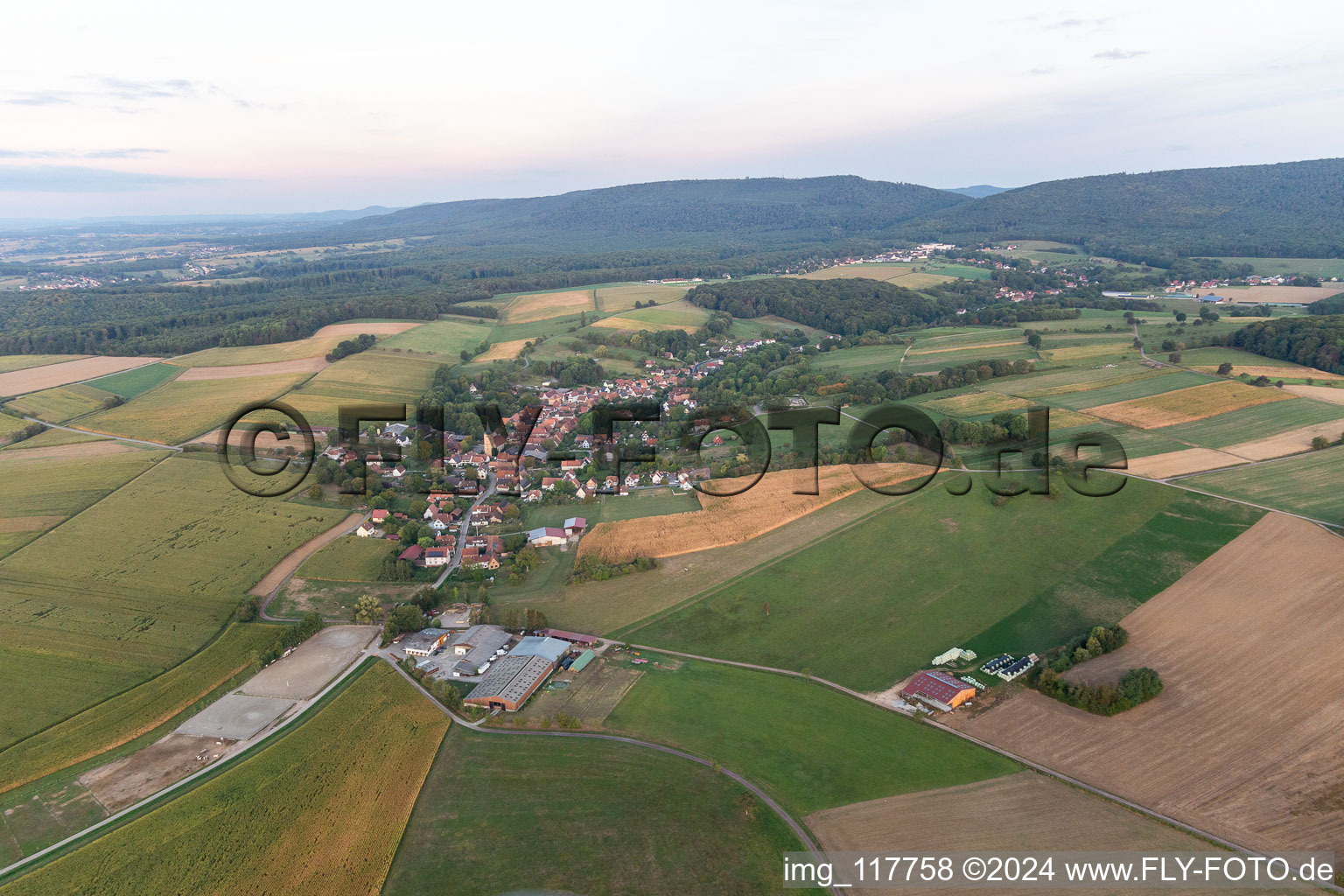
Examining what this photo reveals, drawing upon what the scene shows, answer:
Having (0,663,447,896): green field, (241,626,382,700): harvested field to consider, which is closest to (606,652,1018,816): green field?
(0,663,447,896): green field

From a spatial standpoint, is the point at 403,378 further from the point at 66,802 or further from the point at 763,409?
the point at 66,802

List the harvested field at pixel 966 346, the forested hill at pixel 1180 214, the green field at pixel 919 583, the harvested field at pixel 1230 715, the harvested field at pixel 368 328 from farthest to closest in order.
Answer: the forested hill at pixel 1180 214 < the harvested field at pixel 368 328 < the harvested field at pixel 966 346 < the green field at pixel 919 583 < the harvested field at pixel 1230 715

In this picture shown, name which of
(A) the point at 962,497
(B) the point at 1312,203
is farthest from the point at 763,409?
(B) the point at 1312,203

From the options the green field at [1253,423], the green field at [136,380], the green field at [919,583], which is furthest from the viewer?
the green field at [136,380]

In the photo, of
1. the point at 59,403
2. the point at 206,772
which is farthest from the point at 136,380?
the point at 206,772

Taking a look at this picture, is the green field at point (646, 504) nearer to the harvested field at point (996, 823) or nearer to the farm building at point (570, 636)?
the farm building at point (570, 636)

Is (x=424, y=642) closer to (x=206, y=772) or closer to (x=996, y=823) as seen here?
(x=206, y=772)

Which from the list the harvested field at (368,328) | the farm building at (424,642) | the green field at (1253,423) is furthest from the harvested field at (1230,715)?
the harvested field at (368,328)
